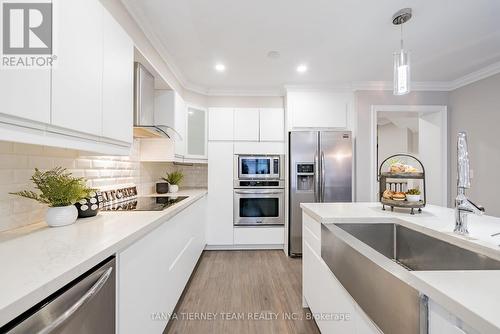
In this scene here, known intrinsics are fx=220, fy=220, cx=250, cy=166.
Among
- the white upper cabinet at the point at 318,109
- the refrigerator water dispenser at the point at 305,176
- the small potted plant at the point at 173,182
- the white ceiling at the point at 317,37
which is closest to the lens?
the white ceiling at the point at 317,37

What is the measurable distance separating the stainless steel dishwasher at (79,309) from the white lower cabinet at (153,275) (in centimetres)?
9

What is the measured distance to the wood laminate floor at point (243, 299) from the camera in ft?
5.56

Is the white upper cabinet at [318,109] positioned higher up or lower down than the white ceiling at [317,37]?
lower down

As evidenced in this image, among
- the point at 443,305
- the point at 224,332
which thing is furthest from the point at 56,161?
the point at 443,305

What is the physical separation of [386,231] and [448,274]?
3.04ft

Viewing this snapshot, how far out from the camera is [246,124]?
329 centimetres

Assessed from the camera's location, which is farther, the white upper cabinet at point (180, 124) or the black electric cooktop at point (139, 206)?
the white upper cabinet at point (180, 124)

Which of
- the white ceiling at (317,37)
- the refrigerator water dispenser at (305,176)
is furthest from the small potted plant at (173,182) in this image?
the refrigerator water dispenser at (305,176)

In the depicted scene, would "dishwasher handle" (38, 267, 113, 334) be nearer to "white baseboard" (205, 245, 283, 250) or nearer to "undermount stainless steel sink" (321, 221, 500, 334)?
"undermount stainless steel sink" (321, 221, 500, 334)

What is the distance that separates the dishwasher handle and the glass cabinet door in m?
2.28

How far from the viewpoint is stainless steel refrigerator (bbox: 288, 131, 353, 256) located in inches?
119

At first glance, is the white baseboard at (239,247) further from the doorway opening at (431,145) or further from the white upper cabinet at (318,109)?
the white upper cabinet at (318,109)

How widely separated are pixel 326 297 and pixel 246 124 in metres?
2.47

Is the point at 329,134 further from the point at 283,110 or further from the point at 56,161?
the point at 56,161
